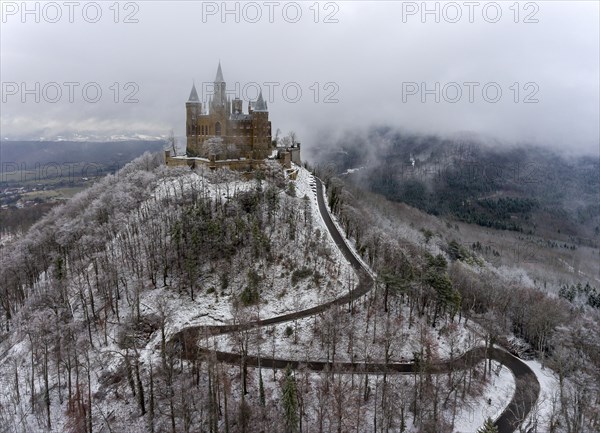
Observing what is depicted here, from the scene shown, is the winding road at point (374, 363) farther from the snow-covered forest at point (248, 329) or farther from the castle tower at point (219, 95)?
the castle tower at point (219, 95)

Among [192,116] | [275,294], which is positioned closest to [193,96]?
[192,116]

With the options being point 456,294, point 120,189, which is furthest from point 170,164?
point 456,294

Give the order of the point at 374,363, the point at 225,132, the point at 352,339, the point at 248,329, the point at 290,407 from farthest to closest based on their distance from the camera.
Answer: the point at 225,132 < the point at 352,339 < the point at 248,329 < the point at 374,363 < the point at 290,407

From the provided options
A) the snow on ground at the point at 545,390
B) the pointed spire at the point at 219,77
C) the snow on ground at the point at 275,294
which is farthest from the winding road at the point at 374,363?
the pointed spire at the point at 219,77

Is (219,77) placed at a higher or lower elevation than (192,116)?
higher

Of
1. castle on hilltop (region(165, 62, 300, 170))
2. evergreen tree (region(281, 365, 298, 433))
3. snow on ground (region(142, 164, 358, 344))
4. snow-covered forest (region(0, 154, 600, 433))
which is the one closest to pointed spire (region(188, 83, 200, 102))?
castle on hilltop (region(165, 62, 300, 170))

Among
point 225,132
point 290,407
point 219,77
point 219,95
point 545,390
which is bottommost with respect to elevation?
point 545,390

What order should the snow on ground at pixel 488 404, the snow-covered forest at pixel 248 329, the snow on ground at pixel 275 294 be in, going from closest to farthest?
the snow-covered forest at pixel 248 329 → the snow on ground at pixel 488 404 → the snow on ground at pixel 275 294

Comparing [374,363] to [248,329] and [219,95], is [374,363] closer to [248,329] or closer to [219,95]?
[248,329]
